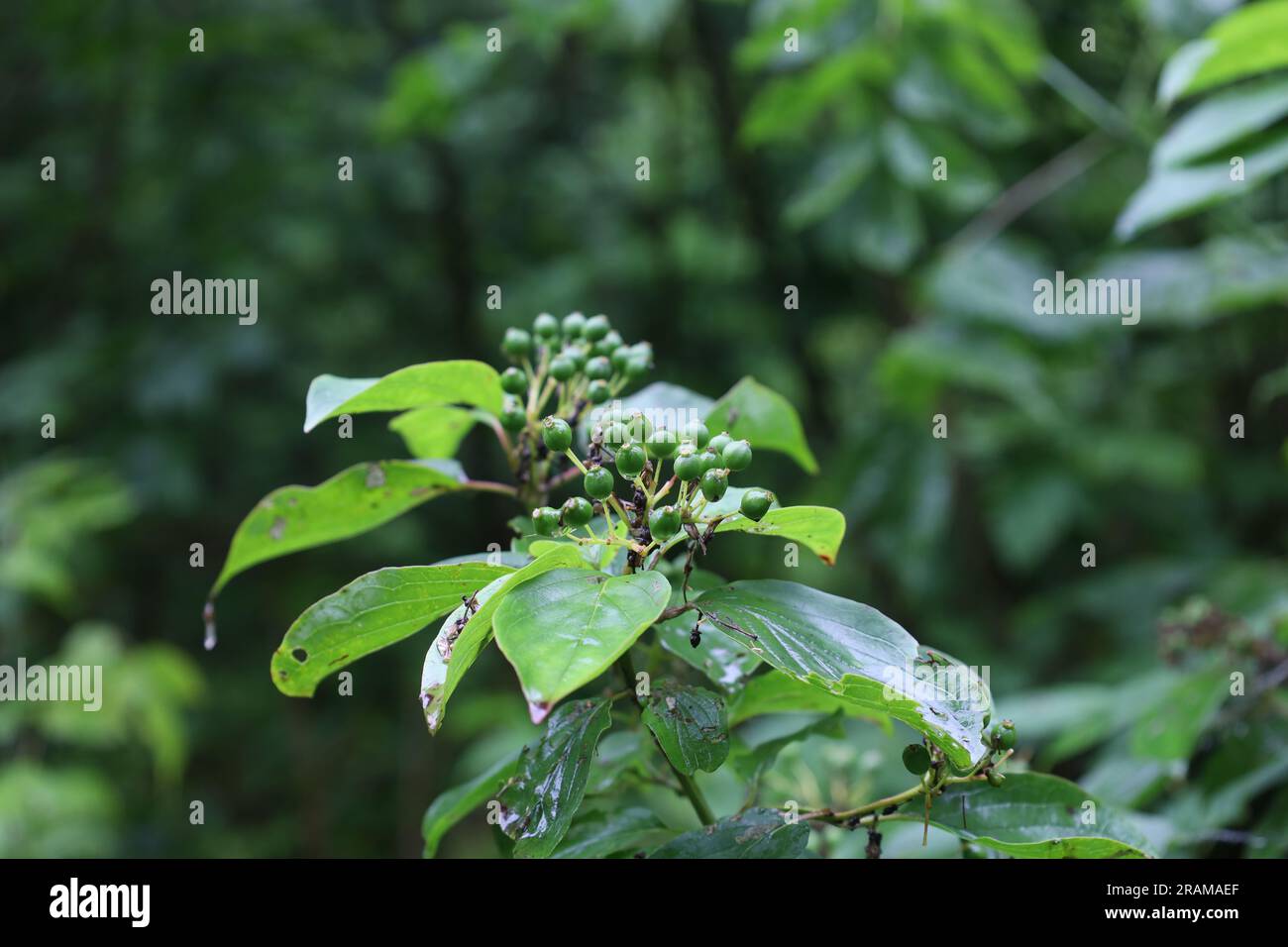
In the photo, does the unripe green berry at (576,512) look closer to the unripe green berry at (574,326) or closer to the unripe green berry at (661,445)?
the unripe green berry at (661,445)

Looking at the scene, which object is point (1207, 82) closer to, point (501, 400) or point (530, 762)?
point (501, 400)

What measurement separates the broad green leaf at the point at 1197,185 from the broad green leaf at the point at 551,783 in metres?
0.87

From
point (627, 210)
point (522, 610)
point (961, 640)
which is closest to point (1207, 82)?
point (522, 610)

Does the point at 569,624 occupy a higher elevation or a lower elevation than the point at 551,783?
higher

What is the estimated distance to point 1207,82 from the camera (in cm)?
→ 111

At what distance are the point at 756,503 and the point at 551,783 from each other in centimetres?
21

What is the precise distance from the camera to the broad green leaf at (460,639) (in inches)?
20.8

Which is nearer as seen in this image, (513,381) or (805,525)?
(805,525)

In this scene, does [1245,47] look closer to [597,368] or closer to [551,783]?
[597,368]

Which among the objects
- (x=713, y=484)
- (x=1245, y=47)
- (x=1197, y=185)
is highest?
(x=1245, y=47)

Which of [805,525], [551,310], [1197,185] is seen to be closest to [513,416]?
[805,525]

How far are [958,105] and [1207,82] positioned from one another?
0.94 meters

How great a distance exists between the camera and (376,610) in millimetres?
615

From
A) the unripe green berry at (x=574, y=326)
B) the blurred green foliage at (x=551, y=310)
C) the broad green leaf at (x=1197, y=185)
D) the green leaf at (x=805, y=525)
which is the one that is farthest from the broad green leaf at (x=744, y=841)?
the blurred green foliage at (x=551, y=310)
